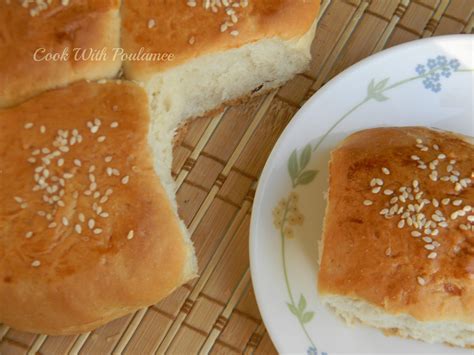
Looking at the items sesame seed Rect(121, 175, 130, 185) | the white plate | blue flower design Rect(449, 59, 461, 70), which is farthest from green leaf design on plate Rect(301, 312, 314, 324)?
blue flower design Rect(449, 59, 461, 70)

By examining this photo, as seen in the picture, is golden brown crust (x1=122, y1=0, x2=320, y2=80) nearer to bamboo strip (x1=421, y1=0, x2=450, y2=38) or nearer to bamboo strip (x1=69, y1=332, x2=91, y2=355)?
bamboo strip (x1=421, y1=0, x2=450, y2=38)

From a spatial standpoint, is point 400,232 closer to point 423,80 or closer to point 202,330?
point 423,80

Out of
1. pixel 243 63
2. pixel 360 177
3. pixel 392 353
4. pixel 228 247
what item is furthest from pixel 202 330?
pixel 243 63

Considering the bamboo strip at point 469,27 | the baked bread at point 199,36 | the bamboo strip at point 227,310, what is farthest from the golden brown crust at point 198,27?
the bamboo strip at point 227,310

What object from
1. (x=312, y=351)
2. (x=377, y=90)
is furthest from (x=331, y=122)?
(x=312, y=351)

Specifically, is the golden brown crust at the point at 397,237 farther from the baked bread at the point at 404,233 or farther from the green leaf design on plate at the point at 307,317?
the green leaf design on plate at the point at 307,317

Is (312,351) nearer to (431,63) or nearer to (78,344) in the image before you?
(78,344)
